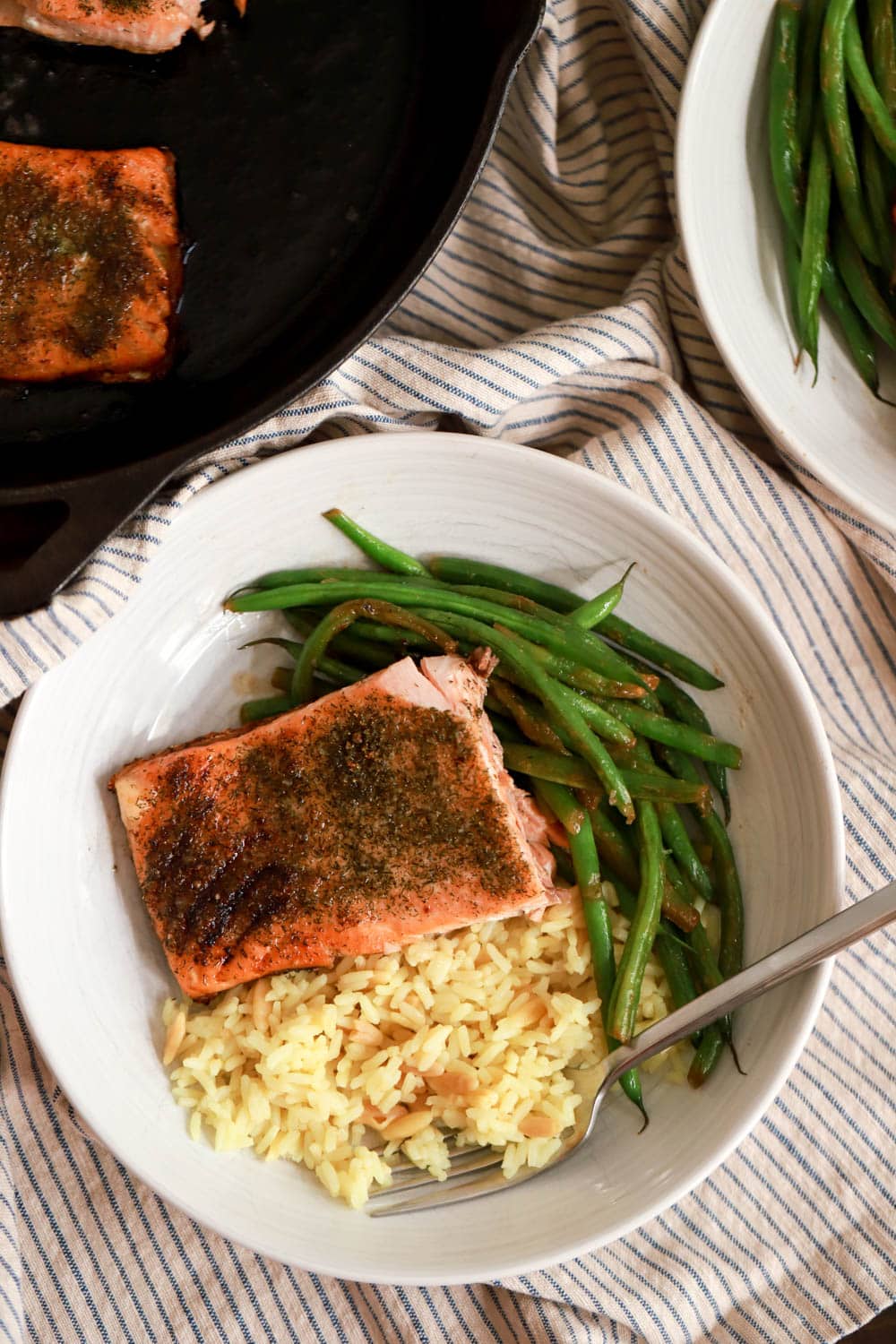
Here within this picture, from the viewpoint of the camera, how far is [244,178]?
298 cm

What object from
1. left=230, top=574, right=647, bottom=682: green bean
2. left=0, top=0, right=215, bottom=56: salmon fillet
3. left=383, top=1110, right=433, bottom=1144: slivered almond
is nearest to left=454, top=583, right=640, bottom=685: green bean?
left=230, top=574, right=647, bottom=682: green bean

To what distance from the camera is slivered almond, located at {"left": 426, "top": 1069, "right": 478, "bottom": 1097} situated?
9.38ft

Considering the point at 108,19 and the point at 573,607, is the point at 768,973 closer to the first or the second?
the point at 573,607

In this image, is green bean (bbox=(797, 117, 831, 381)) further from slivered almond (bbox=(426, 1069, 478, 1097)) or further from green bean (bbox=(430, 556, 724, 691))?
slivered almond (bbox=(426, 1069, 478, 1097))

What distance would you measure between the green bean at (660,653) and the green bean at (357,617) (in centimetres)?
46

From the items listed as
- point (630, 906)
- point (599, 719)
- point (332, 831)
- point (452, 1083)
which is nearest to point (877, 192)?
point (599, 719)

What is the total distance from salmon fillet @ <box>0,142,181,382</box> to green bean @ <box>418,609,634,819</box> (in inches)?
44.0

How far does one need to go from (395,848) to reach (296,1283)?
4.47ft

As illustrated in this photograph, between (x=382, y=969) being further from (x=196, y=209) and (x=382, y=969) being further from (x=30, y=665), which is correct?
(x=196, y=209)

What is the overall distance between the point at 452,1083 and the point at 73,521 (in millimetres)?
1685

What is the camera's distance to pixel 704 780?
3189 millimetres

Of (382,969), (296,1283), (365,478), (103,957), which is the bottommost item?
(296,1283)

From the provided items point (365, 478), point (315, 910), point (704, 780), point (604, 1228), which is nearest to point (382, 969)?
point (315, 910)

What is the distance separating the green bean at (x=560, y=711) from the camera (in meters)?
2.90
